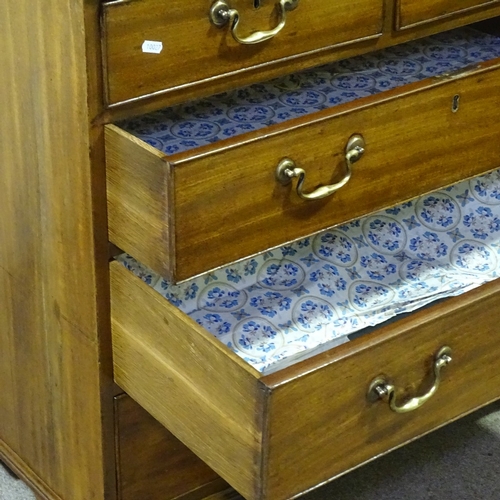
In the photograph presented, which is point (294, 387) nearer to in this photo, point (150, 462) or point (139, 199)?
point (139, 199)

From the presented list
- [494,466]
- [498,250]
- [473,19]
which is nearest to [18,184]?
[473,19]

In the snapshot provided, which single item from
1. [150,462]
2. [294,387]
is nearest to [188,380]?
[294,387]

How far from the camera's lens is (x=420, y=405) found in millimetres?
1024

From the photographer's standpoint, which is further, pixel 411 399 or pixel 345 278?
pixel 345 278

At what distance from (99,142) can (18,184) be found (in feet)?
0.60

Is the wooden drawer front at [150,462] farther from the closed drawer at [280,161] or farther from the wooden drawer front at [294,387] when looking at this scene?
the closed drawer at [280,161]

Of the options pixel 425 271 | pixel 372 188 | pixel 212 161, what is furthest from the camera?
pixel 425 271

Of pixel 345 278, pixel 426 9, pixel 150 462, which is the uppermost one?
pixel 426 9

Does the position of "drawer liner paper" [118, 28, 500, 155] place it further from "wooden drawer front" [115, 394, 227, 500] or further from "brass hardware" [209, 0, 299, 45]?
"wooden drawer front" [115, 394, 227, 500]

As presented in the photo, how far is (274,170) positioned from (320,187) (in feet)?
0.21

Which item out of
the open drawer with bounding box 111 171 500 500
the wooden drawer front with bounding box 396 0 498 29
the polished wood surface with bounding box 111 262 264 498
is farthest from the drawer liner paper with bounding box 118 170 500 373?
the wooden drawer front with bounding box 396 0 498 29

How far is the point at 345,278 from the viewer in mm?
1354

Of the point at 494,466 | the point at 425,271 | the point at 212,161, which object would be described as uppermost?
the point at 212,161

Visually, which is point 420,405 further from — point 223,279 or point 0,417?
point 0,417
